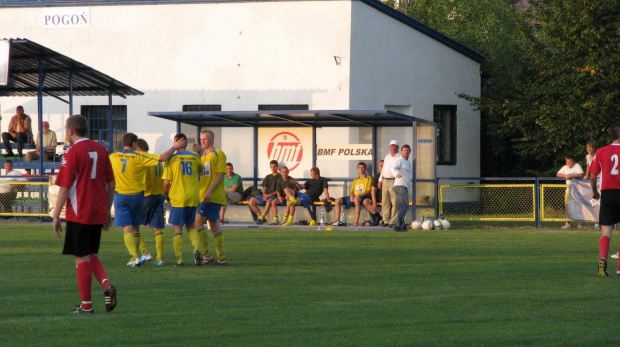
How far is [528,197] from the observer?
24.7 m

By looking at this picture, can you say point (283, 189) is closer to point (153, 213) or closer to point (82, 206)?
point (153, 213)

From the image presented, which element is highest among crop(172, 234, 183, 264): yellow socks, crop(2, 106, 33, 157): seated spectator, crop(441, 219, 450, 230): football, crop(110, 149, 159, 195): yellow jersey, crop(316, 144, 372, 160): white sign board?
crop(2, 106, 33, 157): seated spectator

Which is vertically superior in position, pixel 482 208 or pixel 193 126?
pixel 193 126

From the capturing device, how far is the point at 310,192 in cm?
2527

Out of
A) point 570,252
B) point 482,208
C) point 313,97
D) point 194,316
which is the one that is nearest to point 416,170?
point 482,208

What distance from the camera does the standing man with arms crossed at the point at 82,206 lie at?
8.85m

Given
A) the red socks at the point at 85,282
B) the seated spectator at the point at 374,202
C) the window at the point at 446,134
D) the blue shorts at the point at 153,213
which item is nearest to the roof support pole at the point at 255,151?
the seated spectator at the point at 374,202

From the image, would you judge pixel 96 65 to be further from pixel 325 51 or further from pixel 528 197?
pixel 528 197

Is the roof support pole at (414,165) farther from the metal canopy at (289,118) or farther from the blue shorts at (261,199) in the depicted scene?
the blue shorts at (261,199)

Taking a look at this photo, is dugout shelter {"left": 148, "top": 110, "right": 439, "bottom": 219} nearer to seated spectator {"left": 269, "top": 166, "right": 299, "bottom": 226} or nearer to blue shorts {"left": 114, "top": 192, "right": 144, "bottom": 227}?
seated spectator {"left": 269, "top": 166, "right": 299, "bottom": 226}

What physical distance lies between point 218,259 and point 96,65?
1915cm

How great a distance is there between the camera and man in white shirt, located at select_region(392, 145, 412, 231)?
907 inches

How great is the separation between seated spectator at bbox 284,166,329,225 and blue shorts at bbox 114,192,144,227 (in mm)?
11392

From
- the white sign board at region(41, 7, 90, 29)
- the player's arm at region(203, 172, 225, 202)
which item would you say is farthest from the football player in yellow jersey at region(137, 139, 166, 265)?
the white sign board at region(41, 7, 90, 29)
